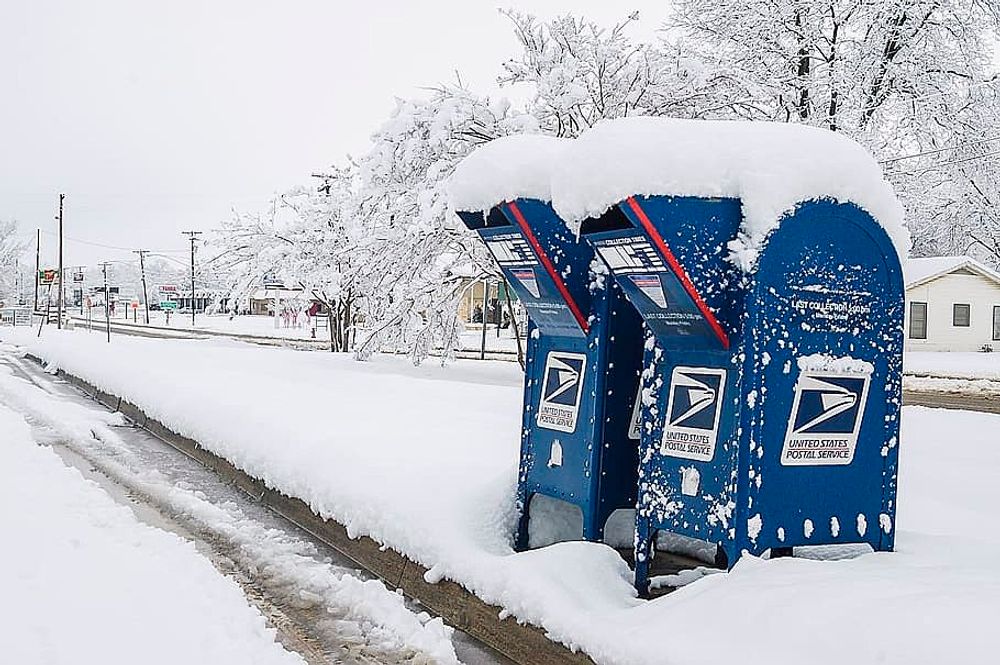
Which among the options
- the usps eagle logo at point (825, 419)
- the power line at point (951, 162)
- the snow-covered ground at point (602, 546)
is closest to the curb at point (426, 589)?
the snow-covered ground at point (602, 546)

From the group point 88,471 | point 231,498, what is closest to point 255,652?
point 231,498

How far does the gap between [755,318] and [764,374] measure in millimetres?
244

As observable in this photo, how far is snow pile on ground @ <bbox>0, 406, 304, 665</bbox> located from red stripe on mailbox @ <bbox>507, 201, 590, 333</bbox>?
7.12ft

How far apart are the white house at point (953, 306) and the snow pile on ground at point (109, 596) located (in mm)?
33401

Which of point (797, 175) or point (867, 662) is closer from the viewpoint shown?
point (867, 662)

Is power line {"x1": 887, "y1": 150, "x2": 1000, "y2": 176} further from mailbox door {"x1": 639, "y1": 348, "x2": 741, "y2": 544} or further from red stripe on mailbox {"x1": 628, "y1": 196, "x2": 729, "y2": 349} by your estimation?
red stripe on mailbox {"x1": 628, "y1": 196, "x2": 729, "y2": 349}

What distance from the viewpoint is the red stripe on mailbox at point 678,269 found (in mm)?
4629

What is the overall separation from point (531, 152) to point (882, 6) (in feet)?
50.8

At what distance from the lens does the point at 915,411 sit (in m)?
14.8

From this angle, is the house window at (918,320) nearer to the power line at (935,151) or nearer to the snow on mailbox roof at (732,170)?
the power line at (935,151)

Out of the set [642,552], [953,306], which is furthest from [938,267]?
[642,552]

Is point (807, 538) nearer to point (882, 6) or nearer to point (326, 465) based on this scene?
point (326, 465)

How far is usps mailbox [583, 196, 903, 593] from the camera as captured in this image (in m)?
4.70

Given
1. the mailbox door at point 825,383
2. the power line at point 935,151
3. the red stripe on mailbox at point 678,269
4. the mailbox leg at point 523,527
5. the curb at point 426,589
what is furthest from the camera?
the power line at point 935,151
